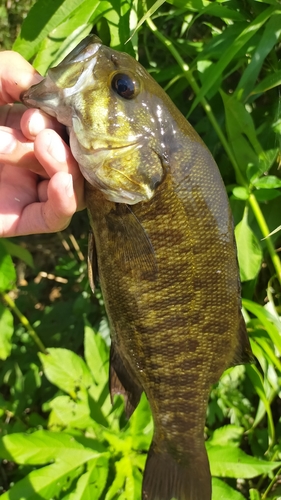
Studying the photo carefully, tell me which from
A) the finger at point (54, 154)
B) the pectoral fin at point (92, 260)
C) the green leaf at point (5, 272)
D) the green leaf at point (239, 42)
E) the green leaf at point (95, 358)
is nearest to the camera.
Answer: the finger at point (54, 154)

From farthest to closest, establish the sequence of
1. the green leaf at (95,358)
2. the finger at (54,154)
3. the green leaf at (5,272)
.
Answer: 1. the green leaf at (95,358)
2. the green leaf at (5,272)
3. the finger at (54,154)

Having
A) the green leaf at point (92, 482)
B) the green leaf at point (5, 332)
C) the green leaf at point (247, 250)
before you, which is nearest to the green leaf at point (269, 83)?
the green leaf at point (247, 250)

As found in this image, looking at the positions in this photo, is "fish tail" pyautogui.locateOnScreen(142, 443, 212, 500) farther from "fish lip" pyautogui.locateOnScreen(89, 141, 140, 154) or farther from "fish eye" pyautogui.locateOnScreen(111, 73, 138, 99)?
"fish eye" pyautogui.locateOnScreen(111, 73, 138, 99)

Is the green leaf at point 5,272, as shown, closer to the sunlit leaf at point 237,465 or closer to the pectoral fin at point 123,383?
the pectoral fin at point 123,383

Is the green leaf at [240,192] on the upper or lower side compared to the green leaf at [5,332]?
upper

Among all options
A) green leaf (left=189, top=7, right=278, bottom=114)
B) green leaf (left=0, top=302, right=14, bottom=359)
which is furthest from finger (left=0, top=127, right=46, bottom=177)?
green leaf (left=189, top=7, right=278, bottom=114)

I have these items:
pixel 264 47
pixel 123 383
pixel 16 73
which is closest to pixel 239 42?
pixel 264 47

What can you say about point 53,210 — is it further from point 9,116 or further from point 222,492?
point 222,492

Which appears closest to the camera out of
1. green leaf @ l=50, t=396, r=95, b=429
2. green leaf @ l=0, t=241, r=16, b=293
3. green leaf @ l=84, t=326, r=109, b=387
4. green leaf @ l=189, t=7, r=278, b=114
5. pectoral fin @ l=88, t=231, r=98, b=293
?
pectoral fin @ l=88, t=231, r=98, b=293
